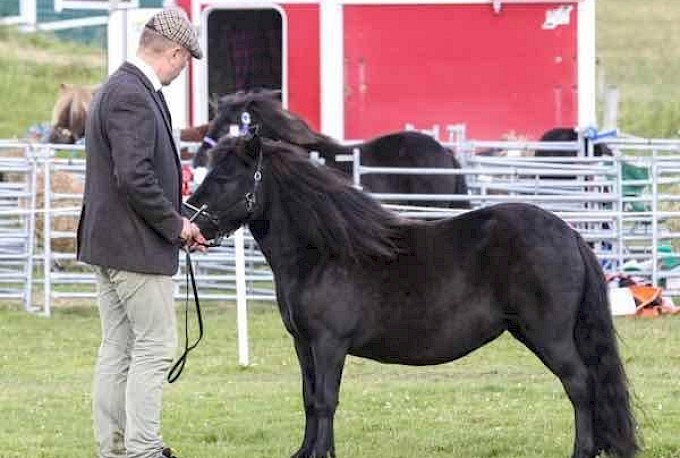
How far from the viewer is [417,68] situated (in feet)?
54.3

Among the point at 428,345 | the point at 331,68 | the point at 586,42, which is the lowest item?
the point at 428,345

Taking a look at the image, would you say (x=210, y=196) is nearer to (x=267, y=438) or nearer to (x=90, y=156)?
(x=90, y=156)

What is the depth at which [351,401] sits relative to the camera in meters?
9.30

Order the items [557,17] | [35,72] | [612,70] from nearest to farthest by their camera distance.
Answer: [557,17], [35,72], [612,70]

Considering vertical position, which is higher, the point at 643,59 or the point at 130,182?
the point at 643,59

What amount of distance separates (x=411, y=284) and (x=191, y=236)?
119 centimetres

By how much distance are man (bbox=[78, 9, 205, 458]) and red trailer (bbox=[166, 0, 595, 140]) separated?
9507 mm

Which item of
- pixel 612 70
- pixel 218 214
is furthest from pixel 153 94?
pixel 612 70

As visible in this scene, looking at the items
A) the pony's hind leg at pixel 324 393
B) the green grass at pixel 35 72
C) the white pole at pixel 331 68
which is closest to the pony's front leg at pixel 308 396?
the pony's hind leg at pixel 324 393

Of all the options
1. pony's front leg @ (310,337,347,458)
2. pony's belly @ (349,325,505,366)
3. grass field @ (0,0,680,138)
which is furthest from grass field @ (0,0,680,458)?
grass field @ (0,0,680,138)

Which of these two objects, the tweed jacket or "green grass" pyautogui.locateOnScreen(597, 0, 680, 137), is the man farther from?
"green grass" pyautogui.locateOnScreen(597, 0, 680, 137)

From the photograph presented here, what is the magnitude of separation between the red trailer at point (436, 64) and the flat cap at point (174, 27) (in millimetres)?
9496

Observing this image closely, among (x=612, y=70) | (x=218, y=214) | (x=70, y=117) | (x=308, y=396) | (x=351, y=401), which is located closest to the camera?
(x=218, y=214)

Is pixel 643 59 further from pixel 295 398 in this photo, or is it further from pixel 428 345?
pixel 428 345
